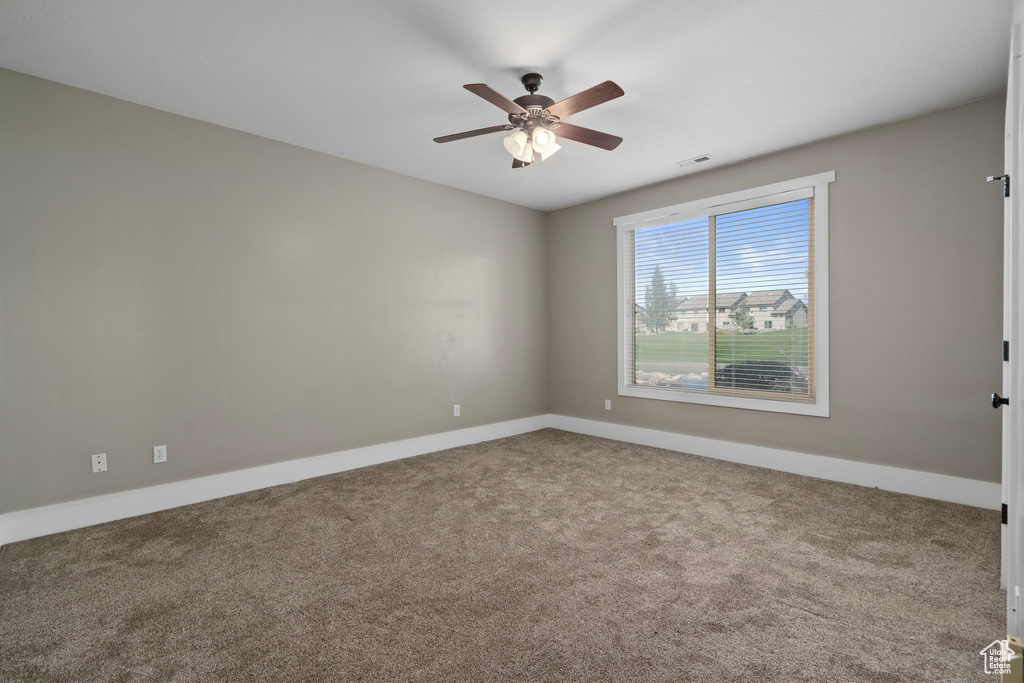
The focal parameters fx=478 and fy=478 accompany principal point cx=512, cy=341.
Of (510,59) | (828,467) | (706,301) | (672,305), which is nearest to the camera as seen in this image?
(510,59)

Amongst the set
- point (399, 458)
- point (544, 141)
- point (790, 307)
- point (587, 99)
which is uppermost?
point (587, 99)

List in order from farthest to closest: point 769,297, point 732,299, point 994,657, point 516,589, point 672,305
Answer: point 672,305 < point 732,299 < point 769,297 < point 516,589 < point 994,657

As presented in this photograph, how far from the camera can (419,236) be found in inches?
188

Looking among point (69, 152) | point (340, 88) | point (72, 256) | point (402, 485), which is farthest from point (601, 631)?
point (69, 152)

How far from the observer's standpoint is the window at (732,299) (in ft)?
13.0

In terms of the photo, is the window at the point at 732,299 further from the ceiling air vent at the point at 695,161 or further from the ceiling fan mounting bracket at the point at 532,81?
the ceiling fan mounting bracket at the point at 532,81

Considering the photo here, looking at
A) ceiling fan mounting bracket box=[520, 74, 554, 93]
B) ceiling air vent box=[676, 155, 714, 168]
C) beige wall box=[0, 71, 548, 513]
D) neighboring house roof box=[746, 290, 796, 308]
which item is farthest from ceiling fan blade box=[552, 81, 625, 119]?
neighboring house roof box=[746, 290, 796, 308]

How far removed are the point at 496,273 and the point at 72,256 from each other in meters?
3.60

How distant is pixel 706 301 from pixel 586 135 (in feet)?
8.02

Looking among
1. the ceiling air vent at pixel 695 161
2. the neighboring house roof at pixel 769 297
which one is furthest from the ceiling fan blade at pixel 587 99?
the neighboring house roof at pixel 769 297

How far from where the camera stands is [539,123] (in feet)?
9.21

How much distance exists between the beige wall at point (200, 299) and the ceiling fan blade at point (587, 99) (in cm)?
233

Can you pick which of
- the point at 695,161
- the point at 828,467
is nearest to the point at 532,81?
the point at 695,161

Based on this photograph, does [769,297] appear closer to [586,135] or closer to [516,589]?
[586,135]
